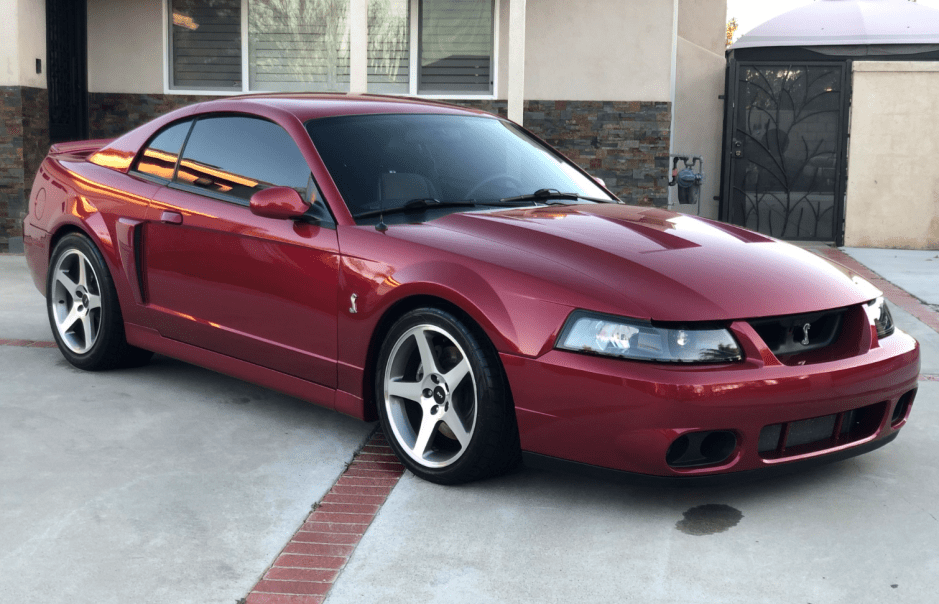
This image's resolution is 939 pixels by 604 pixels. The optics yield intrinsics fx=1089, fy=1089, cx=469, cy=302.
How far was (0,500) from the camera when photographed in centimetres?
395

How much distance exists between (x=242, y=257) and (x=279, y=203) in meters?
0.43

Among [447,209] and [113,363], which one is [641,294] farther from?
[113,363]

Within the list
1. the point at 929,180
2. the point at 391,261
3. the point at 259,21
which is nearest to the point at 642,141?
the point at 929,180

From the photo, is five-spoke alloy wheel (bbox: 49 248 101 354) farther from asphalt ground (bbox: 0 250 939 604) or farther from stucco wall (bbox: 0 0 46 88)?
stucco wall (bbox: 0 0 46 88)

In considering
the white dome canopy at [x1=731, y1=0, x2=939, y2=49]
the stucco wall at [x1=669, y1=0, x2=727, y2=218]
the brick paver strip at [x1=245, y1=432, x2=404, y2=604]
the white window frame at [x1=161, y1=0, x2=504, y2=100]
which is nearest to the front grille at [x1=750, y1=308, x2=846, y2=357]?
the brick paver strip at [x1=245, y1=432, x2=404, y2=604]

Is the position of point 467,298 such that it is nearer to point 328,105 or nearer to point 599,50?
point 328,105

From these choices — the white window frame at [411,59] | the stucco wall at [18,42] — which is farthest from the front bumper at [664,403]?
the white window frame at [411,59]

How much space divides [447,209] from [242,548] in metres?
1.71

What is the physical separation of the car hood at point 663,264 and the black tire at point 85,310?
7.09 ft

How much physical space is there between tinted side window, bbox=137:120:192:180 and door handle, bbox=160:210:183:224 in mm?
262

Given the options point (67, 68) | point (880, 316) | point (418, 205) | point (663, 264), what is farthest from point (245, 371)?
point (67, 68)

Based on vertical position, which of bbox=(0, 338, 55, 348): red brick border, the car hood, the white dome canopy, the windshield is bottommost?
bbox=(0, 338, 55, 348): red brick border

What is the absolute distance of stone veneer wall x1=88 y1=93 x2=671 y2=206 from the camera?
1255 centimetres

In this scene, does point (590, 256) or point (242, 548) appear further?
point (590, 256)
